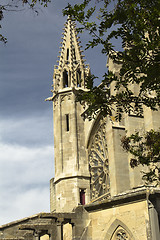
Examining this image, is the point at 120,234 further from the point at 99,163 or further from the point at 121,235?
the point at 99,163

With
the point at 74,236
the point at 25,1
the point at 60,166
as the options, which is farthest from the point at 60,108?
the point at 25,1

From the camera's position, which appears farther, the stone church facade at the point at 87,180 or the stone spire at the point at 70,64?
the stone spire at the point at 70,64

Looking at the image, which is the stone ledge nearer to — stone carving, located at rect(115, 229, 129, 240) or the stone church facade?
the stone church facade

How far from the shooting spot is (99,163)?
73.5 feet

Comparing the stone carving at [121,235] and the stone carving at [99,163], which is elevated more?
the stone carving at [99,163]

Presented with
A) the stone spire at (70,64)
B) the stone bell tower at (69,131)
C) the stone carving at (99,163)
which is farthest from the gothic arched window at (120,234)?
the stone spire at (70,64)

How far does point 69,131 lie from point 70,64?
4.08m

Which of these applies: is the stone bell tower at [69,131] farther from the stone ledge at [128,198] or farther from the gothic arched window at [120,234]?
the gothic arched window at [120,234]

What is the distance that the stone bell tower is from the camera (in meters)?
22.0

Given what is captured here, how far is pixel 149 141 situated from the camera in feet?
29.0

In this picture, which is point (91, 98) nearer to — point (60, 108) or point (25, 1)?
point (25, 1)

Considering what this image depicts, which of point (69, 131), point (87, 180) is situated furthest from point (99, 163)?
point (69, 131)

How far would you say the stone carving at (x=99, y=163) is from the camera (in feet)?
70.6

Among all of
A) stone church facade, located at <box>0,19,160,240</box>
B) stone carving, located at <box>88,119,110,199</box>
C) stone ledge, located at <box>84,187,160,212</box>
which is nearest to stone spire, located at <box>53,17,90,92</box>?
stone church facade, located at <box>0,19,160,240</box>
